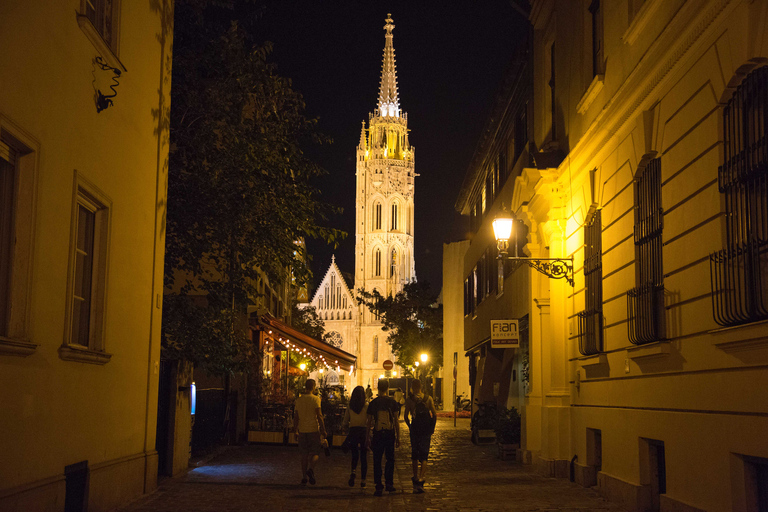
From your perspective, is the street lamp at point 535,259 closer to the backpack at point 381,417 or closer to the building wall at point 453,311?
the backpack at point 381,417

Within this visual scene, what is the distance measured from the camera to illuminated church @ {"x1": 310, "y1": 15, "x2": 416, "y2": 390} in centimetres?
11088

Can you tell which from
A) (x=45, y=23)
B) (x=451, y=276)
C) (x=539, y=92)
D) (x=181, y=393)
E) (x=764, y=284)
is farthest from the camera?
(x=451, y=276)

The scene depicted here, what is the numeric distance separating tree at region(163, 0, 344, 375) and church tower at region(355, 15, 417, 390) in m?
93.0

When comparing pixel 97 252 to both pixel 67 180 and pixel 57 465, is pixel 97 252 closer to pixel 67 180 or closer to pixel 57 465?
pixel 67 180

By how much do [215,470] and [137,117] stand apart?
6.74 m

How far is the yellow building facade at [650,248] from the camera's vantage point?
6801mm

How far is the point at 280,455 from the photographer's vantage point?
18422mm

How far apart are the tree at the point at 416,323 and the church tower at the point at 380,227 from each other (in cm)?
5034

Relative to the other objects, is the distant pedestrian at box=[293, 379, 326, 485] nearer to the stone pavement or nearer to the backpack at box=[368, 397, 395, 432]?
the stone pavement

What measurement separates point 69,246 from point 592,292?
24.0 ft

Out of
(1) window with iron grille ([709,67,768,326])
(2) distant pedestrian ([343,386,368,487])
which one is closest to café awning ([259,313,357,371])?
(2) distant pedestrian ([343,386,368,487])

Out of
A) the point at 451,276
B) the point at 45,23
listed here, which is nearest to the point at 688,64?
the point at 45,23

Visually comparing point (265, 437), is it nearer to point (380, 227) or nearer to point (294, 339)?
point (294, 339)

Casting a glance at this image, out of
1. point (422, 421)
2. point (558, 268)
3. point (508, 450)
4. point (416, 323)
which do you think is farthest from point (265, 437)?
point (416, 323)
